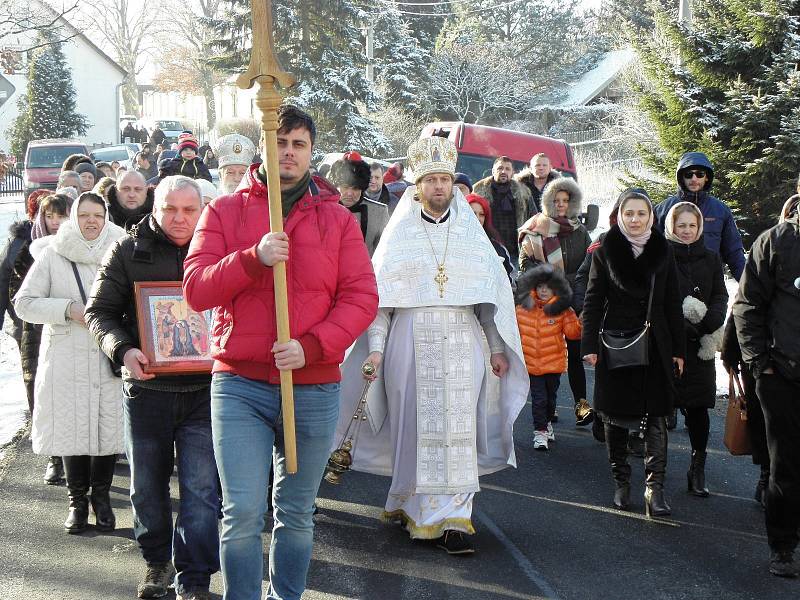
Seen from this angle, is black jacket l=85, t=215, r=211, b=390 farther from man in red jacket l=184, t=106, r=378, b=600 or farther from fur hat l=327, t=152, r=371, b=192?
fur hat l=327, t=152, r=371, b=192

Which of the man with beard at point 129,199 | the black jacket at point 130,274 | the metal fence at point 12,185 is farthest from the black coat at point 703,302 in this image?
→ the metal fence at point 12,185

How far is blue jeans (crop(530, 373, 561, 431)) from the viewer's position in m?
9.05

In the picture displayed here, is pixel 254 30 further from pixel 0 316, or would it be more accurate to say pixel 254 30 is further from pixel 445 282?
pixel 0 316

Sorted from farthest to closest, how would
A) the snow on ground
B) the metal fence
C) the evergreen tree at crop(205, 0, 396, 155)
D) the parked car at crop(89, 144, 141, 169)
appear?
1. the evergreen tree at crop(205, 0, 396, 155)
2. the metal fence
3. the parked car at crop(89, 144, 141, 169)
4. the snow on ground

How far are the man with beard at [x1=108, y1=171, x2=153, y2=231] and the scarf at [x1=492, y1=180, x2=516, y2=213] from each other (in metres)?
5.33

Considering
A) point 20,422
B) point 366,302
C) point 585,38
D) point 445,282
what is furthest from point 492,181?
point 585,38

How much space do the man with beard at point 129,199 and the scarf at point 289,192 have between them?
405 cm

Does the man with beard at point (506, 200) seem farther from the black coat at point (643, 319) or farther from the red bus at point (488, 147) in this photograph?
the red bus at point (488, 147)

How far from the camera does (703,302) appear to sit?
782cm

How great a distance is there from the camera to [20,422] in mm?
9977

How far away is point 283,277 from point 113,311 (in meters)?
1.73

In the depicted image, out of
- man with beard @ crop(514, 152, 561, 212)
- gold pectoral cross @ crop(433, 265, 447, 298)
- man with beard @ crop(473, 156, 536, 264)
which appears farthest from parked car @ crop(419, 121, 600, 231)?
gold pectoral cross @ crop(433, 265, 447, 298)

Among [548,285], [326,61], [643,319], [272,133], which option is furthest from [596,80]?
[272,133]

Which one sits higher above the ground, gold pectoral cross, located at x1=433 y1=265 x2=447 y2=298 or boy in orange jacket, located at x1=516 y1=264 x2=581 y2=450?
gold pectoral cross, located at x1=433 y1=265 x2=447 y2=298
